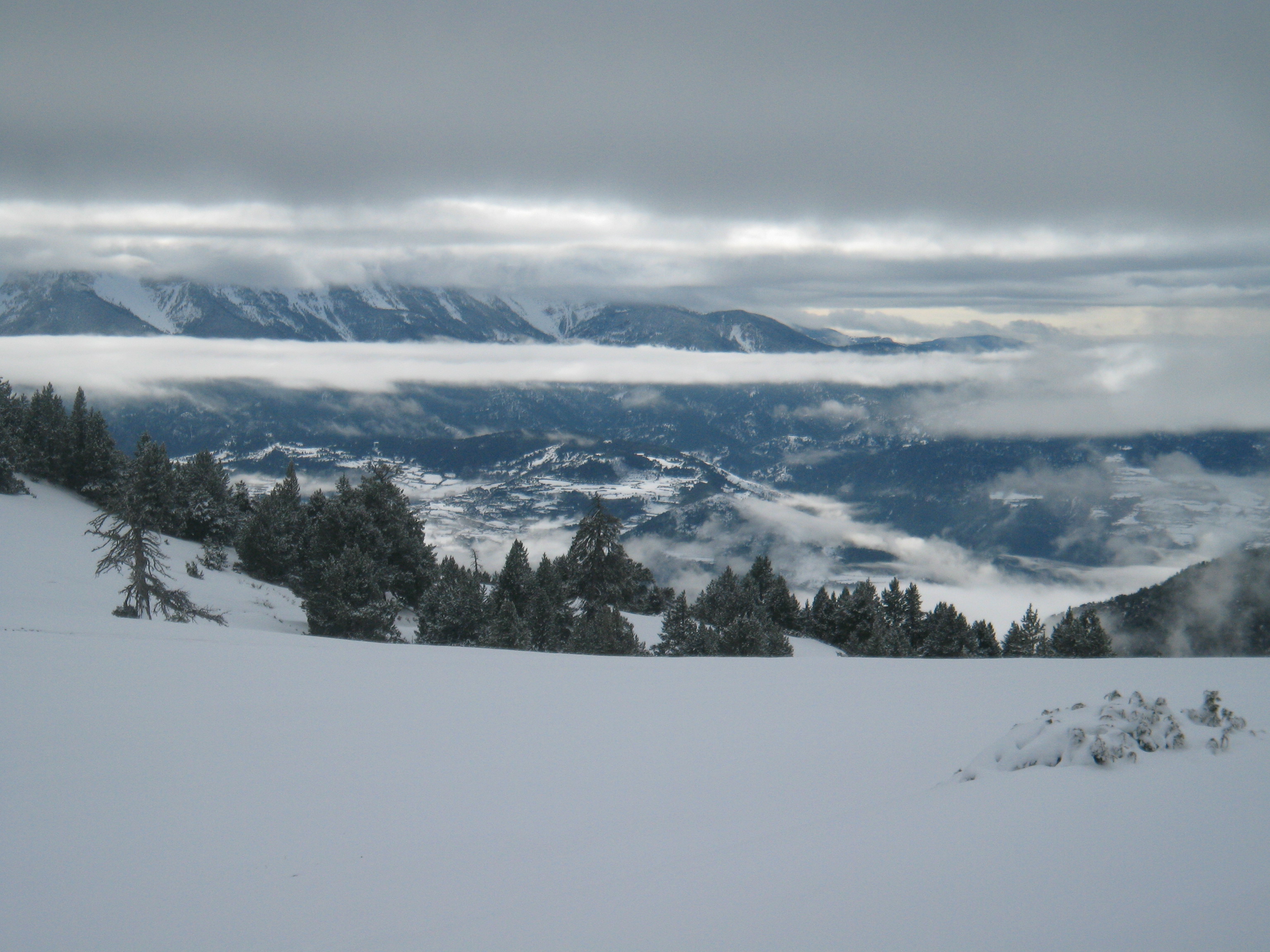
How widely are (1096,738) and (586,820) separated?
4974 millimetres

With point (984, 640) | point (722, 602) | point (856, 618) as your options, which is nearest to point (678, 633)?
point (722, 602)

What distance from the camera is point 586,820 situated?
23.4 ft

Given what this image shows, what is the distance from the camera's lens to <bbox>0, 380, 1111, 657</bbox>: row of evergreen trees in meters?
30.8

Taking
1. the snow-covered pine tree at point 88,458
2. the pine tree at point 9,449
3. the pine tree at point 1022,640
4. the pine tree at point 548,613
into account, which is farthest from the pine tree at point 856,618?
the pine tree at point 9,449

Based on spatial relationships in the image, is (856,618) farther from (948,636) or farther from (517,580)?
(517,580)

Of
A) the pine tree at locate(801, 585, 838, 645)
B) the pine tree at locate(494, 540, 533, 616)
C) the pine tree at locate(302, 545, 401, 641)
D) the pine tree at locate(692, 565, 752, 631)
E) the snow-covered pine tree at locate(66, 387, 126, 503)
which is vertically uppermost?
the snow-covered pine tree at locate(66, 387, 126, 503)

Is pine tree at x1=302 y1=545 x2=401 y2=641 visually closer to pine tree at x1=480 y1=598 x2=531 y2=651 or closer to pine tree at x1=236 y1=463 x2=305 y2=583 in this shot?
pine tree at x1=480 y1=598 x2=531 y2=651

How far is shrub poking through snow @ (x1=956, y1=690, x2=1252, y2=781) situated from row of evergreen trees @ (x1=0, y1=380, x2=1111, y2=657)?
17.7m

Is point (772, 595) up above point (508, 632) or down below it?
below

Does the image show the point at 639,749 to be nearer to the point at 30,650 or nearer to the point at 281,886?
the point at 281,886

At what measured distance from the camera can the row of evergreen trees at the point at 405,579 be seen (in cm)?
3075

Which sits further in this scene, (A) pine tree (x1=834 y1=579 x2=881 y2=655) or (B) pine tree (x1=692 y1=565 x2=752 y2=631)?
(A) pine tree (x1=834 y1=579 x2=881 y2=655)

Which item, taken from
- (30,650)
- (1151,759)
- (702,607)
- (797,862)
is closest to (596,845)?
(797,862)

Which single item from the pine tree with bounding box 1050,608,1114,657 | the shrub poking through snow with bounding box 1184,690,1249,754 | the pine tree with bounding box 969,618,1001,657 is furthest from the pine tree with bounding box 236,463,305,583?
the pine tree with bounding box 1050,608,1114,657
